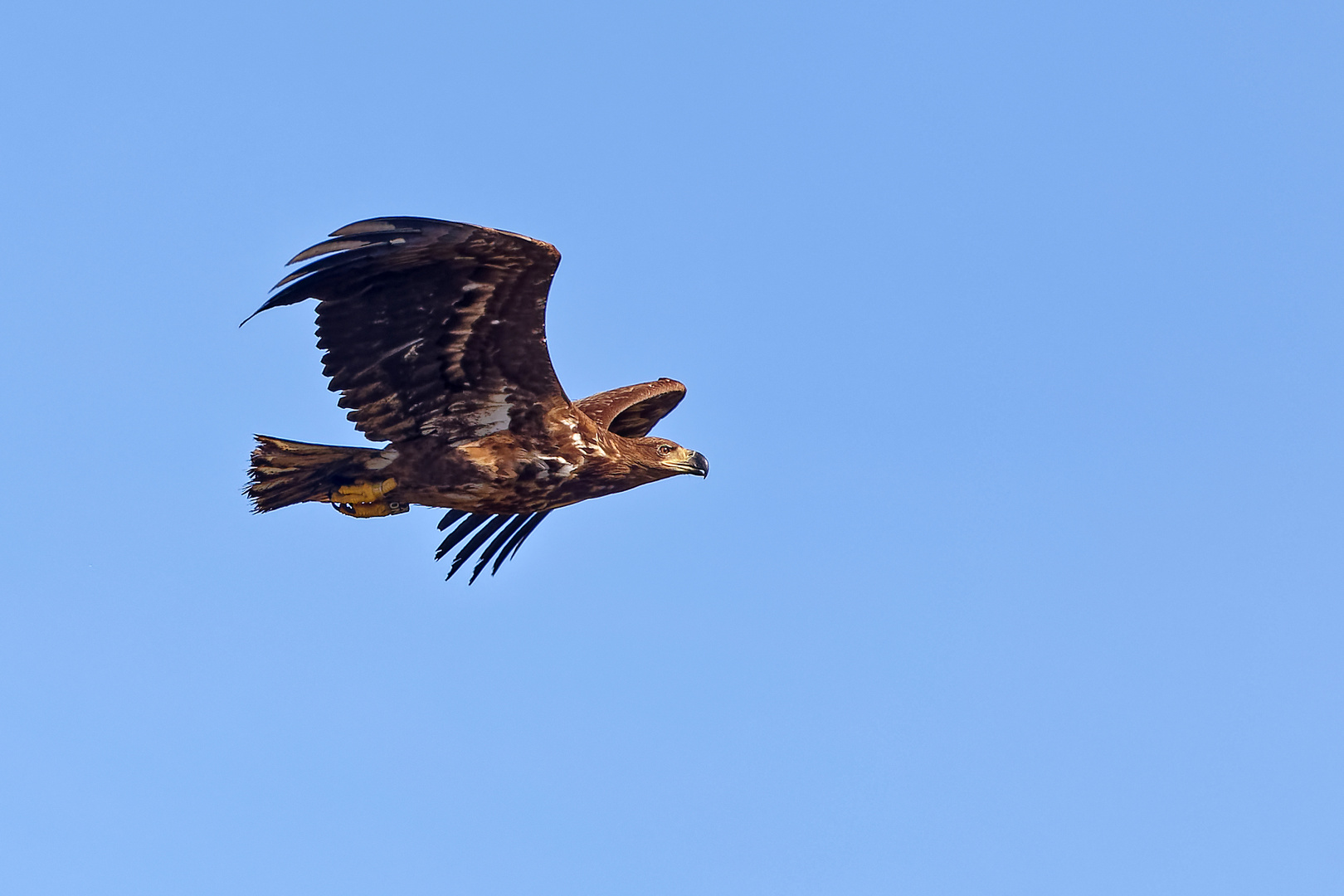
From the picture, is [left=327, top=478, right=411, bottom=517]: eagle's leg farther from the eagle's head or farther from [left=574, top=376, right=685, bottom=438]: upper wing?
[left=574, top=376, right=685, bottom=438]: upper wing

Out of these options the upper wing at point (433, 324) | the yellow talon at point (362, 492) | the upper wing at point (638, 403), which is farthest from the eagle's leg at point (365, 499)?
the upper wing at point (638, 403)

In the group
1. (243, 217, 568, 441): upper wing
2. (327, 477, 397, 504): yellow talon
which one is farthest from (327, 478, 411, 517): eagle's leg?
(243, 217, 568, 441): upper wing

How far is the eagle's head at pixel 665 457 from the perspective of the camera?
16766 mm

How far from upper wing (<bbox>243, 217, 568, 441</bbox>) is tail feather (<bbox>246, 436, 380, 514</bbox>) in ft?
1.05

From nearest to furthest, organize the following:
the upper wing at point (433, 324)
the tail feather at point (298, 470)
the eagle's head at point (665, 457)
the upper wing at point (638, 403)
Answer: the upper wing at point (433, 324) < the tail feather at point (298, 470) < the eagle's head at point (665, 457) < the upper wing at point (638, 403)

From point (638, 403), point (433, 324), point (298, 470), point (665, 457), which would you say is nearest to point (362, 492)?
point (298, 470)

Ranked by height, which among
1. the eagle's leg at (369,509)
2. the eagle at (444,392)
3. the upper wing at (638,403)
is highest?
the upper wing at (638,403)

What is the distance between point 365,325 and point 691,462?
3.34 m

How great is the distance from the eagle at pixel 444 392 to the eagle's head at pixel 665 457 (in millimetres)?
10

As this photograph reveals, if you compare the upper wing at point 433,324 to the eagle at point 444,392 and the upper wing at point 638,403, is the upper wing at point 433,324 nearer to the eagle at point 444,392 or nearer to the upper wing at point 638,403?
the eagle at point 444,392

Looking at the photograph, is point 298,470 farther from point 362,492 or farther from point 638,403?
point 638,403

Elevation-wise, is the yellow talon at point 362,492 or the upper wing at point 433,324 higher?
the upper wing at point 433,324

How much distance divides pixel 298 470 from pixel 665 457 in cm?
315

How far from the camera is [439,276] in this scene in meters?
14.8
